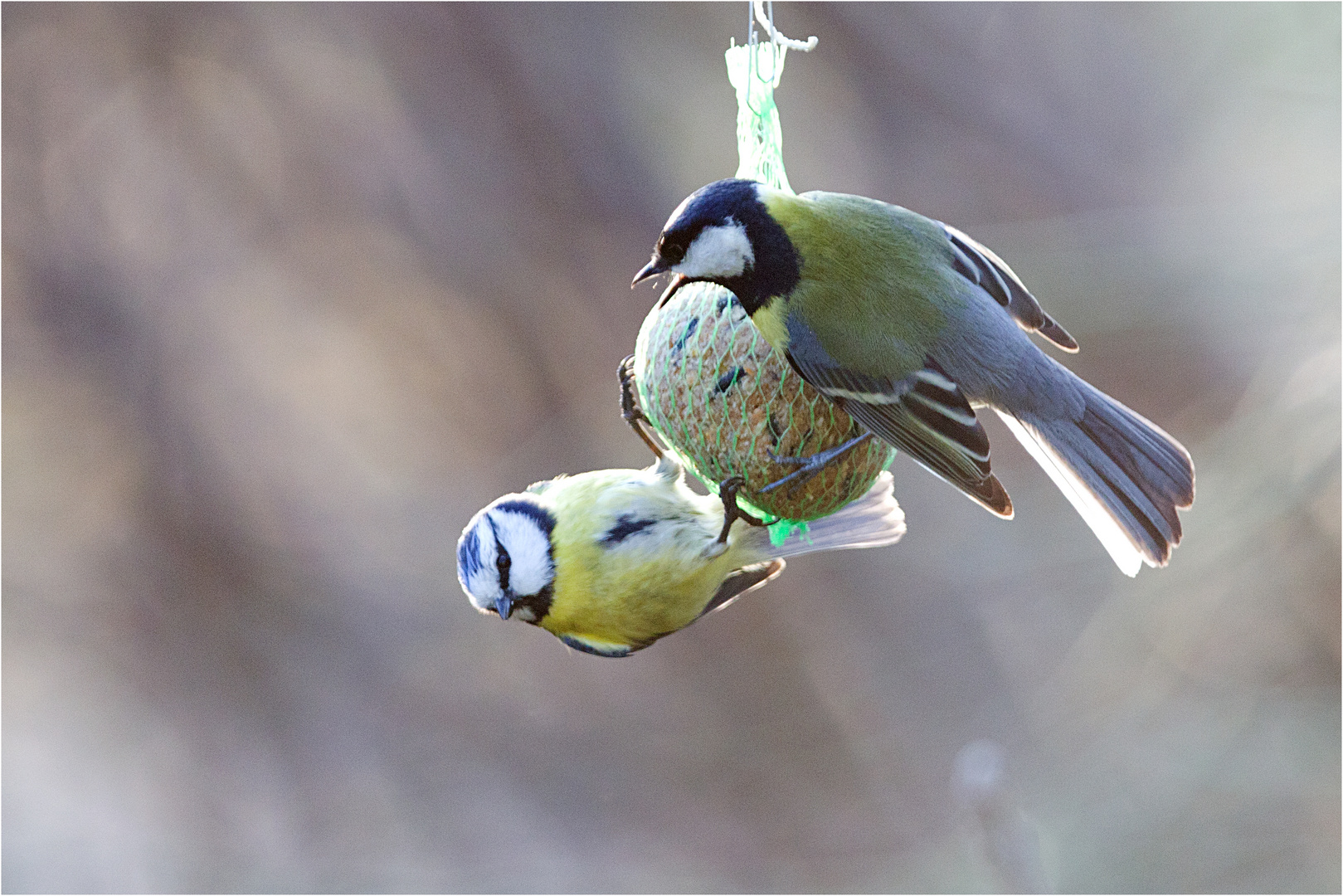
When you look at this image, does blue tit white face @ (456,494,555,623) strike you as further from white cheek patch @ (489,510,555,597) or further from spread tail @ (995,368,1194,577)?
spread tail @ (995,368,1194,577)

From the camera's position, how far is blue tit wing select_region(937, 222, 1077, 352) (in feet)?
7.87

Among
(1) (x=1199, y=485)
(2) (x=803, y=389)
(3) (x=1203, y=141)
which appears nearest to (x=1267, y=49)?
(3) (x=1203, y=141)

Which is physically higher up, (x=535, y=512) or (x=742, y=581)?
(x=535, y=512)

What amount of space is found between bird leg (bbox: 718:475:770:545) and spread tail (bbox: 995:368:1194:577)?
1.67 feet

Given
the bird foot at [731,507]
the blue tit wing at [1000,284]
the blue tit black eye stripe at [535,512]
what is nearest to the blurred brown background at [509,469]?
the blue tit wing at [1000,284]

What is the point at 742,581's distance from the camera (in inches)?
108

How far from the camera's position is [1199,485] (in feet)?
15.2

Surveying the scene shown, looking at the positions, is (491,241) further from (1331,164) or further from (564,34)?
(1331,164)

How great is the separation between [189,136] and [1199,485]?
4.70m

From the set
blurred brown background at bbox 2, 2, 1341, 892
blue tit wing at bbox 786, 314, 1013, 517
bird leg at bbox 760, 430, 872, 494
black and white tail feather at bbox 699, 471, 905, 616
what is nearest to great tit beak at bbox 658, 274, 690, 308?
blue tit wing at bbox 786, 314, 1013, 517

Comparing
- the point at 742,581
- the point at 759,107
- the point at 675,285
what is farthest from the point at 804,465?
the point at 759,107

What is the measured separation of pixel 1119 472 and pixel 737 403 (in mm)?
723

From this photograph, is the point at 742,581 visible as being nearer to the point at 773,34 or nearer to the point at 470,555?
the point at 470,555

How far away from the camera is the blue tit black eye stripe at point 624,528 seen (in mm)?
2562
